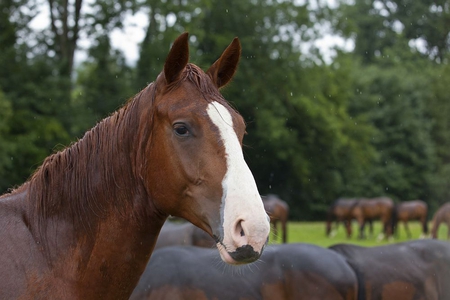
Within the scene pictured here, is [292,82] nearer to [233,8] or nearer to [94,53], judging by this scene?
[233,8]

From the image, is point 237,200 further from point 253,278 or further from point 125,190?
point 253,278

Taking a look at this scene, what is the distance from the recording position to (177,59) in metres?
2.61

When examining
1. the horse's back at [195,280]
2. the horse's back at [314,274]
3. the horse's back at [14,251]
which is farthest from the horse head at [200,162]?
the horse's back at [314,274]

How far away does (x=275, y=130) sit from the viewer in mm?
27016

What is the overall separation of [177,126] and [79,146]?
0.52 meters

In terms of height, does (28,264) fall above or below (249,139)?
above

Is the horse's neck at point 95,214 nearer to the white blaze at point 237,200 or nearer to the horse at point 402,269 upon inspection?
the white blaze at point 237,200

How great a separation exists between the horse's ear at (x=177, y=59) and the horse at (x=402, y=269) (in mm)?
3101

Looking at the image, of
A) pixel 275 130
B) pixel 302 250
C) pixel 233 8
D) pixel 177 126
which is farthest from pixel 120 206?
pixel 233 8

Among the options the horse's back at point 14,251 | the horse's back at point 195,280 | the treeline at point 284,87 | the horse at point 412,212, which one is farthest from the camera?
the horse at point 412,212

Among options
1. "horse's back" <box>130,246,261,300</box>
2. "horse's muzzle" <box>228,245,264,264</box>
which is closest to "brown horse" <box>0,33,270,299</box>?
"horse's muzzle" <box>228,245,264,264</box>

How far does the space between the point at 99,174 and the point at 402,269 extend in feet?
11.1

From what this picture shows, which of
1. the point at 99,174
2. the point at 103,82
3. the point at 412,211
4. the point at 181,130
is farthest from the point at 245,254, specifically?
the point at 412,211

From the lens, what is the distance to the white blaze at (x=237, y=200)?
222cm
